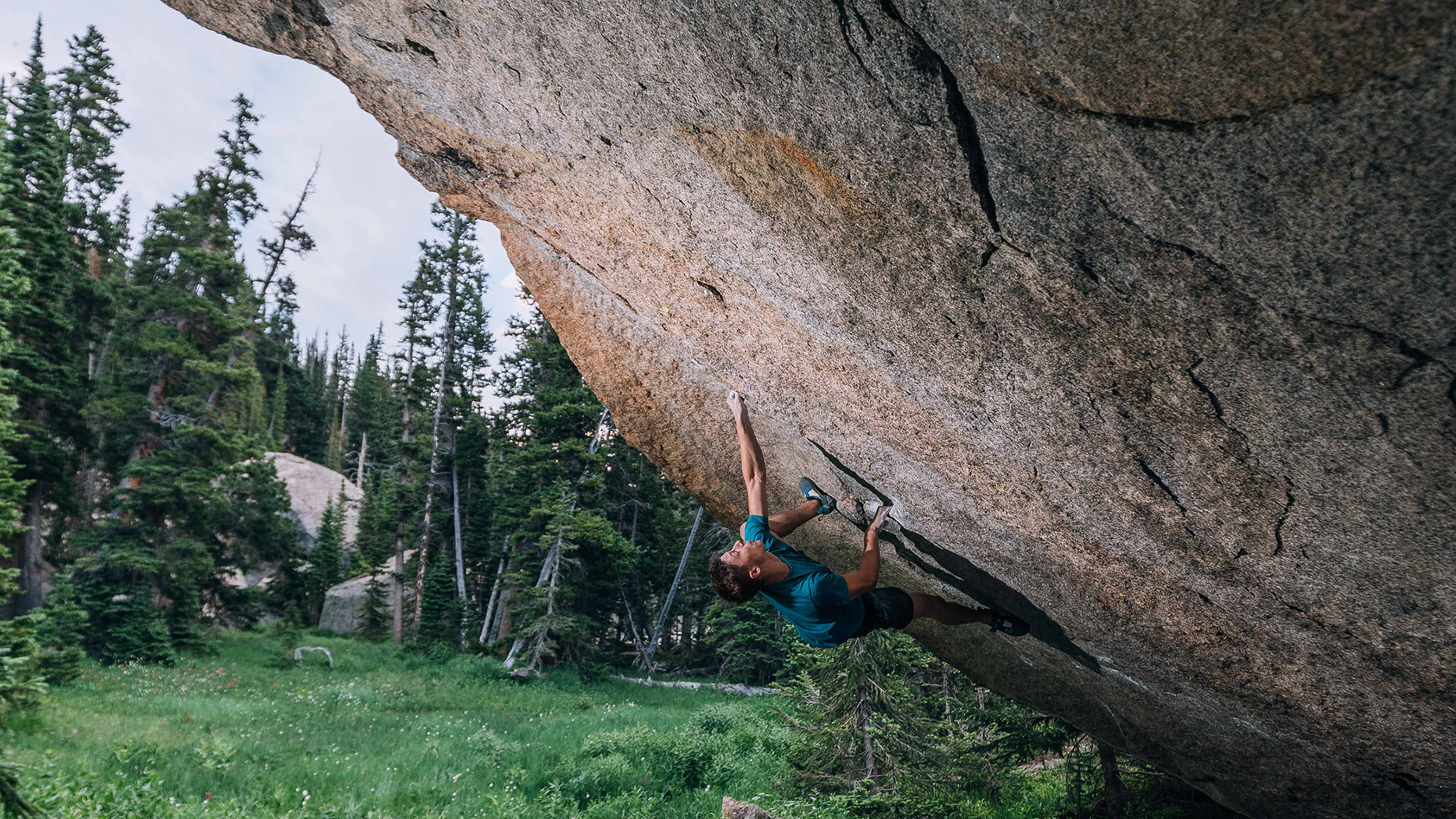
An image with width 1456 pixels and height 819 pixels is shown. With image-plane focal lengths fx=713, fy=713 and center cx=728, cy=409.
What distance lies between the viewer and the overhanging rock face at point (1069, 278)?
2057mm

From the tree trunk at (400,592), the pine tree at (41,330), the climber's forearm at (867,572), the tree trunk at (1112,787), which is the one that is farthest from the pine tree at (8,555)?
the tree trunk at (400,592)

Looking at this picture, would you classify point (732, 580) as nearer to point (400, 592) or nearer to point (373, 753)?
point (373, 753)

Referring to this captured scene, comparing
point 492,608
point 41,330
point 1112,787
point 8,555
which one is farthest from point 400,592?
point 1112,787

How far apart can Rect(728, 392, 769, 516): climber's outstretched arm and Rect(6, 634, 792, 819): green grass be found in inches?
226

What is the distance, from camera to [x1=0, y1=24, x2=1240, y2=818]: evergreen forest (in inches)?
365

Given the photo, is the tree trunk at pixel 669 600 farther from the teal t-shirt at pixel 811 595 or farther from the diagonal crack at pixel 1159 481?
the diagonal crack at pixel 1159 481

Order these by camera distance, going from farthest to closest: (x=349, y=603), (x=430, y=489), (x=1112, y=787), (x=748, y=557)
A: (x=349, y=603)
(x=430, y=489)
(x=1112, y=787)
(x=748, y=557)

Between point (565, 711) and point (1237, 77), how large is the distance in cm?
1805

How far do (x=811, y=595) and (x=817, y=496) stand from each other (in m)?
1.00

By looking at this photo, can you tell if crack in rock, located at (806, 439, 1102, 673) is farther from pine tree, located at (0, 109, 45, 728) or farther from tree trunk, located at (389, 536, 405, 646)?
tree trunk, located at (389, 536, 405, 646)

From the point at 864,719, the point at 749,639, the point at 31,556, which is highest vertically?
the point at 864,719

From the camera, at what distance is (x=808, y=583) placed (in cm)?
448

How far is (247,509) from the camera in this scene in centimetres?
2602

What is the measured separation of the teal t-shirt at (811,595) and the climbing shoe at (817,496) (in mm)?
574
